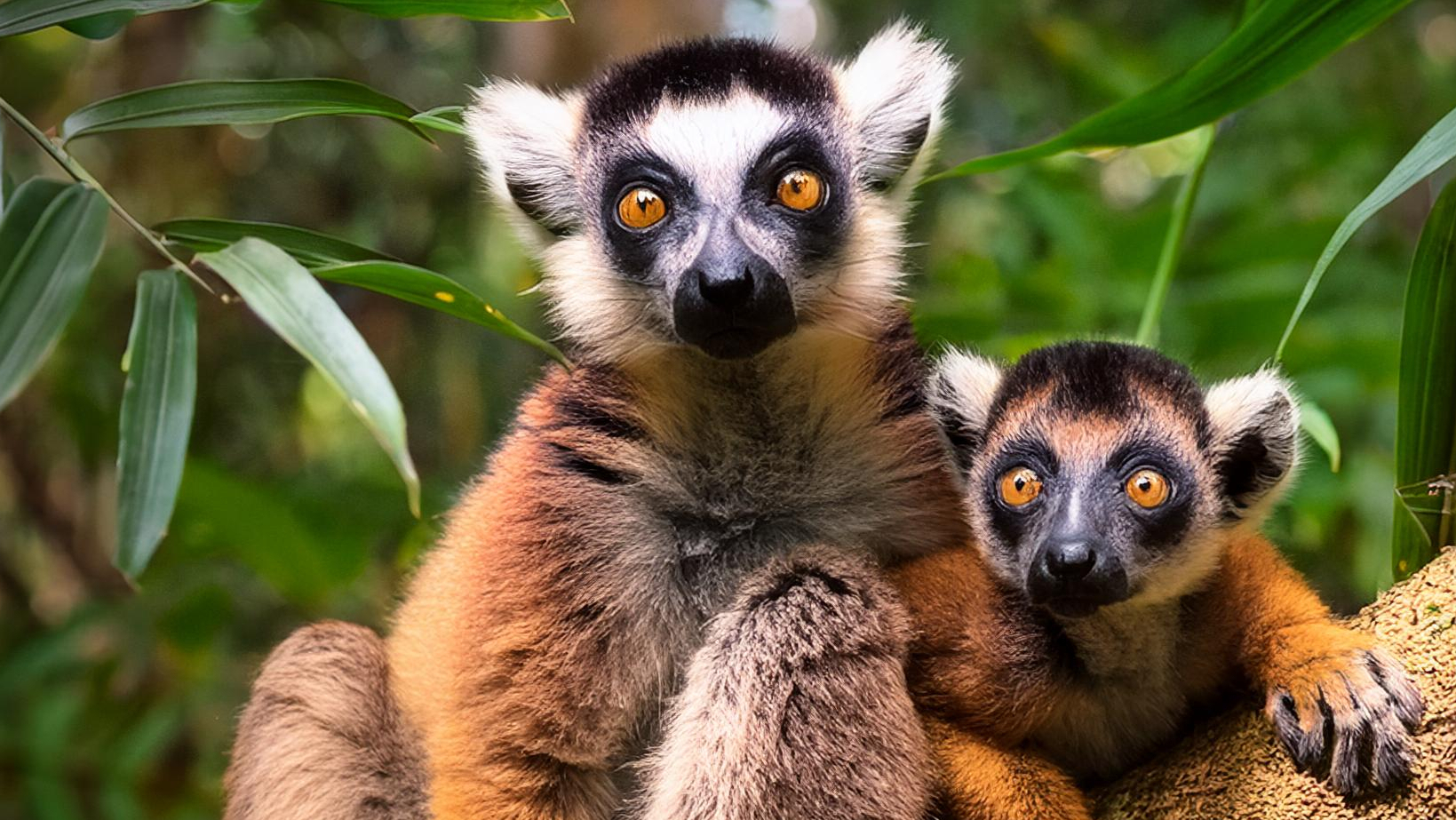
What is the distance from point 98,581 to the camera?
8.07 meters

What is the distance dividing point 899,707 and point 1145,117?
1.58 m

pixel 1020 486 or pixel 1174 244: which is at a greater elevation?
pixel 1174 244

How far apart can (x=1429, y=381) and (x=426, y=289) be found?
2.11 metres

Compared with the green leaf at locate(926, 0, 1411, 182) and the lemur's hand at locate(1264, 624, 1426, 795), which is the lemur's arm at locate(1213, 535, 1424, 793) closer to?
the lemur's hand at locate(1264, 624, 1426, 795)

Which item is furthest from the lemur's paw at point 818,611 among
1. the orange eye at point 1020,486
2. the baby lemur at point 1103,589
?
the orange eye at point 1020,486

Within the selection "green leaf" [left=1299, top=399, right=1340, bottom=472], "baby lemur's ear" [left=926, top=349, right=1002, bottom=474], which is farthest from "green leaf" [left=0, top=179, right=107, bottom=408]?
"green leaf" [left=1299, top=399, right=1340, bottom=472]

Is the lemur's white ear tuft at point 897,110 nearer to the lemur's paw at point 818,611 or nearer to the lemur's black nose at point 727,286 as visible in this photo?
the lemur's black nose at point 727,286

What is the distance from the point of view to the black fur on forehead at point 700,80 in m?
3.84

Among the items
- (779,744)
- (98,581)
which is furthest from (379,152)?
(779,744)

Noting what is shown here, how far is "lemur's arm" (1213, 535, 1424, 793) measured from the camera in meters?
2.59

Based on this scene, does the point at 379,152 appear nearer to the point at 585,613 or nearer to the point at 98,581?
the point at 98,581

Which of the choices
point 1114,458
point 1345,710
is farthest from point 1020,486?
point 1345,710

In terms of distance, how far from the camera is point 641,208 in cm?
372

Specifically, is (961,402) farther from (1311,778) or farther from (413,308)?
(413,308)
